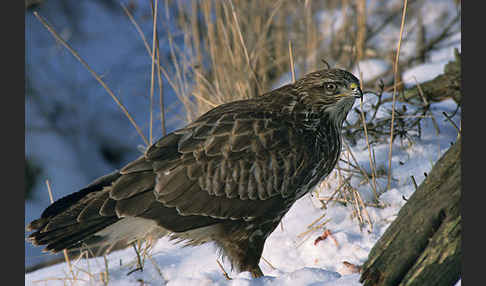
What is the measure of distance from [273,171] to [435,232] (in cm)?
102

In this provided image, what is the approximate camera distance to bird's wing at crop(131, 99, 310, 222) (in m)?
2.89

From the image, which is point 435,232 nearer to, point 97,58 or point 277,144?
point 277,144

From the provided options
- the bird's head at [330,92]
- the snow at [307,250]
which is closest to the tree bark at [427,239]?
the snow at [307,250]

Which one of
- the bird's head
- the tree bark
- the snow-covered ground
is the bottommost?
the snow-covered ground

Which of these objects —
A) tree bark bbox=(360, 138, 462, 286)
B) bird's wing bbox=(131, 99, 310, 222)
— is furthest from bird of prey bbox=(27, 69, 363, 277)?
tree bark bbox=(360, 138, 462, 286)

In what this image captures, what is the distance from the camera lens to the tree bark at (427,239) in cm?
207

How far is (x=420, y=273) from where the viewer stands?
2.10 m

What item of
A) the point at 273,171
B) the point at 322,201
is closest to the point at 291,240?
the point at 322,201

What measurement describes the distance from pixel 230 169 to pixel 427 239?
3.75ft

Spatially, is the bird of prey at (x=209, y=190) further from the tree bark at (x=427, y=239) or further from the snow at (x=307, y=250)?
the tree bark at (x=427, y=239)

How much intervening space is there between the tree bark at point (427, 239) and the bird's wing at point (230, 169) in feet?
2.59

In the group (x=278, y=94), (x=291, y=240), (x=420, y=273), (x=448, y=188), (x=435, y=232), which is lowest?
(x=291, y=240)

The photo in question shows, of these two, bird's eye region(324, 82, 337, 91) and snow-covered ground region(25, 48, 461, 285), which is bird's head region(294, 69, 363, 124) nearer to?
bird's eye region(324, 82, 337, 91)

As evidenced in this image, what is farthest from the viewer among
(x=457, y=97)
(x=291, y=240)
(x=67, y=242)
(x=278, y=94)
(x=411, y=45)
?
(x=411, y=45)
